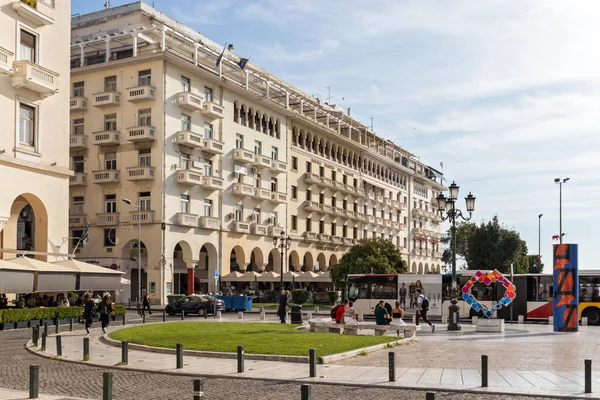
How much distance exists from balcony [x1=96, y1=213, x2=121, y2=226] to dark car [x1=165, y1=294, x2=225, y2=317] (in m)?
13.0

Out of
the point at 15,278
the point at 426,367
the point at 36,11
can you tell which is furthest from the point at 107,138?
the point at 426,367

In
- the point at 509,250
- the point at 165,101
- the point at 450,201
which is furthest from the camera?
the point at 509,250

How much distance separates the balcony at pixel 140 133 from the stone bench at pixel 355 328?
2788 centimetres

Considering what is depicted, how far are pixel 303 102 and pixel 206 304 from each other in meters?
36.1

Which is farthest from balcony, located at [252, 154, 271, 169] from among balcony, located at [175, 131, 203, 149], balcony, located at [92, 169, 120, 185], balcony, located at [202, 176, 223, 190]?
balcony, located at [92, 169, 120, 185]

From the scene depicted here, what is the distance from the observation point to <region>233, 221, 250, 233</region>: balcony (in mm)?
60188

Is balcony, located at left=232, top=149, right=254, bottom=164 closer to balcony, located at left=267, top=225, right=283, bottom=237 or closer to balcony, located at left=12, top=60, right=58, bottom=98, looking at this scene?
balcony, located at left=267, top=225, right=283, bottom=237

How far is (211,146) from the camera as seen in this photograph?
55.9 m

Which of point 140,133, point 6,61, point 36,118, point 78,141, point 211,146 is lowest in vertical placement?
point 36,118

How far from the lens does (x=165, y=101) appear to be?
52.3m

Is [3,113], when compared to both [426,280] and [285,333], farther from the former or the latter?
[426,280]

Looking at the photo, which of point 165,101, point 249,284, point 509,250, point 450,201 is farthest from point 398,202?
Answer: point 450,201

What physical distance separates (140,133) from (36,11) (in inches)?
743

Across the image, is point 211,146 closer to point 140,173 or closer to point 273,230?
point 140,173
